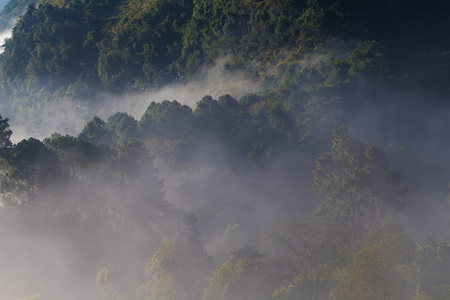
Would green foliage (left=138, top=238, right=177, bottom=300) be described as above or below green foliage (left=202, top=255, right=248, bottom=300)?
above

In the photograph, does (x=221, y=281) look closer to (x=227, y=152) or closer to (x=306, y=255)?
(x=306, y=255)

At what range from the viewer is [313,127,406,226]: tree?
5278cm

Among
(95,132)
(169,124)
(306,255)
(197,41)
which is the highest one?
(95,132)

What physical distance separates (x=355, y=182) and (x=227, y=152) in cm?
3010

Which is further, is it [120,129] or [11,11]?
[11,11]

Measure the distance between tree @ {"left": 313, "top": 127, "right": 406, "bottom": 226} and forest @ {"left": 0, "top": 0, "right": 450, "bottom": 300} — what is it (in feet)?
0.59

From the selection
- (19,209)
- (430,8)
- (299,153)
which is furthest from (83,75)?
(430,8)

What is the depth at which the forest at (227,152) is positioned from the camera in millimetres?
43375

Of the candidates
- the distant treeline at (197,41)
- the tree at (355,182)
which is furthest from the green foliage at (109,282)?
the distant treeline at (197,41)

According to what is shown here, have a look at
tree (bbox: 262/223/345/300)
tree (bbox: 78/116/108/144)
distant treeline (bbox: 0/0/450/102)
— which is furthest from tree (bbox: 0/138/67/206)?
distant treeline (bbox: 0/0/450/102)

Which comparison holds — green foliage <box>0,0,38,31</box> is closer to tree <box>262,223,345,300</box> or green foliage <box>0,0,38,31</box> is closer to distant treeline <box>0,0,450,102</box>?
distant treeline <box>0,0,450,102</box>

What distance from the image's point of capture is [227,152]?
79750 mm

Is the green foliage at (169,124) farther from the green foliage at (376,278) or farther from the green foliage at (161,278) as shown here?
the green foliage at (376,278)

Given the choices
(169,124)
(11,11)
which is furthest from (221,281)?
(11,11)
